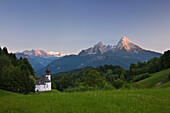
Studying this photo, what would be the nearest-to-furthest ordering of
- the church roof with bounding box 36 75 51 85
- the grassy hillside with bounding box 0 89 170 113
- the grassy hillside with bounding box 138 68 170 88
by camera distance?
the grassy hillside with bounding box 0 89 170 113 → the grassy hillside with bounding box 138 68 170 88 → the church roof with bounding box 36 75 51 85

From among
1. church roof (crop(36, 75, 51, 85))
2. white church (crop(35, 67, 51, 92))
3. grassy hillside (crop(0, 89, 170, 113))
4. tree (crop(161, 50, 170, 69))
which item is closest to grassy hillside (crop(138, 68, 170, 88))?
tree (crop(161, 50, 170, 69))

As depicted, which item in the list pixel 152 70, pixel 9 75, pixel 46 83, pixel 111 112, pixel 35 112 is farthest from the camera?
pixel 152 70

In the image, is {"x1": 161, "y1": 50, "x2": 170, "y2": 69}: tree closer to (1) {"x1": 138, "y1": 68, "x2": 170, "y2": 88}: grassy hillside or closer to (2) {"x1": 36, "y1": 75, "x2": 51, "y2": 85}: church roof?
(1) {"x1": 138, "y1": 68, "x2": 170, "y2": 88}: grassy hillside

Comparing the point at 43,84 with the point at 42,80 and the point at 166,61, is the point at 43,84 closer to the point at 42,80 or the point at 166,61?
the point at 42,80

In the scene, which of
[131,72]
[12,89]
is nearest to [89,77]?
[12,89]

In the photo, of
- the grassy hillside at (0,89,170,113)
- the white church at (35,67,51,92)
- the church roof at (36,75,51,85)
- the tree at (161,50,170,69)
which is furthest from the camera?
the tree at (161,50,170,69)

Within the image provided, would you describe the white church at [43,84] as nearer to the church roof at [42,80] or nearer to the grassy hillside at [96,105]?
the church roof at [42,80]

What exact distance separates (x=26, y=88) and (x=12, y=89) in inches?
219

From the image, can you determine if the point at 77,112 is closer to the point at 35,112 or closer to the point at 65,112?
the point at 65,112

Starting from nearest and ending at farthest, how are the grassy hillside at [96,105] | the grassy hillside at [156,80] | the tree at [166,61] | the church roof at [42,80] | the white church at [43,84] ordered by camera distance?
the grassy hillside at [96,105]
the grassy hillside at [156,80]
the white church at [43,84]
the church roof at [42,80]
the tree at [166,61]

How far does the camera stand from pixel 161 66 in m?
90.0

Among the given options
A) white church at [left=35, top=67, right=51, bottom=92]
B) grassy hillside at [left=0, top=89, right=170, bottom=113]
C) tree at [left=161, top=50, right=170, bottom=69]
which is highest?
tree at [left=161, top=50, right=170, bottom=69]

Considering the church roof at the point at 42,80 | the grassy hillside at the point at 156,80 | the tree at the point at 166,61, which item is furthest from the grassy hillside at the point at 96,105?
the tree at the point at 166,61

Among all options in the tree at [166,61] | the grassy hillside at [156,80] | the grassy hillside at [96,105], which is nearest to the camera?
the grassy hillside at [96,105]
